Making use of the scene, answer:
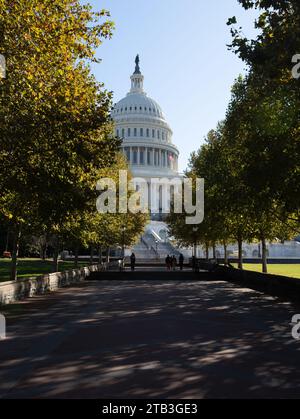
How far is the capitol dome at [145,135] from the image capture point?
525 ft

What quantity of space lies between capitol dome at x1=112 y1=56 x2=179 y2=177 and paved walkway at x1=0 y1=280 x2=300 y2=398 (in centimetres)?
13781

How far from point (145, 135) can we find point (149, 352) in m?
156

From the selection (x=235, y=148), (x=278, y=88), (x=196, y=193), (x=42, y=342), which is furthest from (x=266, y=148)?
(x=196, y=193)

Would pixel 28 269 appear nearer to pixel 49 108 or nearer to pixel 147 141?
pixel 49 108

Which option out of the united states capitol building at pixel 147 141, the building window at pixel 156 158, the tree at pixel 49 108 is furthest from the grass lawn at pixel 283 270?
the building window at pixel 156 158

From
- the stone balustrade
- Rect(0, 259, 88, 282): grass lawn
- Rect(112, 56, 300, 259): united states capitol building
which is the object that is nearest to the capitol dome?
Rect(112, 56, 300, 259): united states capitol building

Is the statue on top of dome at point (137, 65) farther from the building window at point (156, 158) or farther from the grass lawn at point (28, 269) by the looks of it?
the grass lawn at point (28, 269)

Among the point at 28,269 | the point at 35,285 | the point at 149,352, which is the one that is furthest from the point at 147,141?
the point at 149,352

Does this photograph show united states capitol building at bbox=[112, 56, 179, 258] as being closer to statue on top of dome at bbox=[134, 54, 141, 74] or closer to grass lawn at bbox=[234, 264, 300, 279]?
statue on top of dome at bbox=[134, 54, 141, 74]

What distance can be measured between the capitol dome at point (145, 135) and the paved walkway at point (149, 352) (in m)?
138

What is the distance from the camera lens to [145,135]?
16400 centimetres

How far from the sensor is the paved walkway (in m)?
7.81
